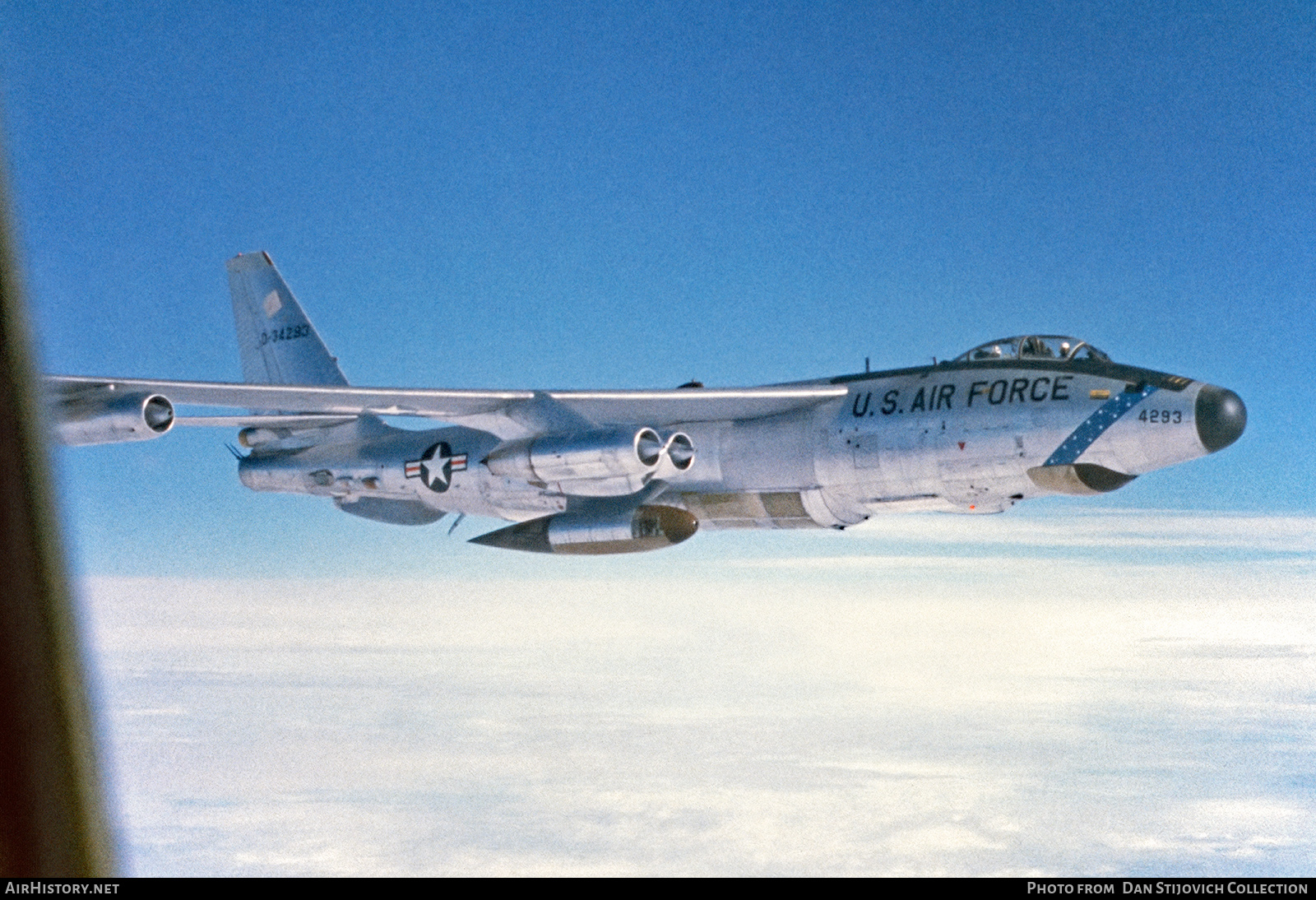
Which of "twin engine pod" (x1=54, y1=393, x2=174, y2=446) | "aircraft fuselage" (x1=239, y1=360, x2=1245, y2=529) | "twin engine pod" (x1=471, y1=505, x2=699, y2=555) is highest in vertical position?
"twin engine pod" (x1=54, y1=393, x2=174, y2=446)

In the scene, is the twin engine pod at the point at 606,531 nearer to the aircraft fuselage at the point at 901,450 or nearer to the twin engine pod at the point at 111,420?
the aircraft fuselage at the point at 901,450

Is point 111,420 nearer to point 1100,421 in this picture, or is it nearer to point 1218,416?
point 1100,421

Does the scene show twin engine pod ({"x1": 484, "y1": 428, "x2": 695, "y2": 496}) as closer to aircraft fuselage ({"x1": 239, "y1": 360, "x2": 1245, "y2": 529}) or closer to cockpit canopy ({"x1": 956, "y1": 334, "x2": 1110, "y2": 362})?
aircraft fuselage ({"x1": 239, "y1": 360, "x2": 1245, "y2": 529})

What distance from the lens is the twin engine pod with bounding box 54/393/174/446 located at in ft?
41.2

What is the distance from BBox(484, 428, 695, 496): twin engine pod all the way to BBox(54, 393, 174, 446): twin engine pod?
394 cm

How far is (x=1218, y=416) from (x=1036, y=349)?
82.6 inches

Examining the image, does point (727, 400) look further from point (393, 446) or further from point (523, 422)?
point (393, 446)

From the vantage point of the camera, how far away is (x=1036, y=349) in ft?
45.5

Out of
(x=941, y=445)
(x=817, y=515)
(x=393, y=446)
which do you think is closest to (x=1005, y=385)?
(x=941, y=445)

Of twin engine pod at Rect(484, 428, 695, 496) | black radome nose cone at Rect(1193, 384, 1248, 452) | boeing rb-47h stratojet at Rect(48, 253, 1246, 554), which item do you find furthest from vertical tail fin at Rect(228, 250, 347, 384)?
black radome nose cone at Rect(1193, 384, 1248, 452)

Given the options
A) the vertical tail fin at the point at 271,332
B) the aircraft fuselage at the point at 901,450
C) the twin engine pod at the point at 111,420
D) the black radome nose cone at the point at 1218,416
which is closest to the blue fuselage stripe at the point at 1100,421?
the aircraft fuselage at the point at 901,450

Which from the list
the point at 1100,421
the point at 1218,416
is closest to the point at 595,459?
the point at 1100,421

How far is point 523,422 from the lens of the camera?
15.2 metres

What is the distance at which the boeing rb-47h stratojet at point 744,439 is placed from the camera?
1293 centimetres
